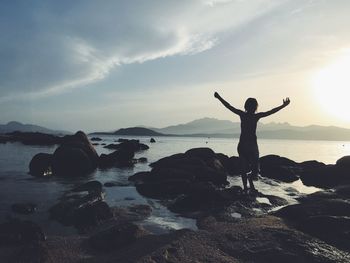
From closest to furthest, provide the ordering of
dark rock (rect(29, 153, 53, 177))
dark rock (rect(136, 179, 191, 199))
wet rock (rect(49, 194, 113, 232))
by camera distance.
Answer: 1. wet rock (rect(49, 194, 113, 232))
2. dark rock (rect(136, 179, 191, 199))
3. dark rock (rect(29, 153, 53, 177))

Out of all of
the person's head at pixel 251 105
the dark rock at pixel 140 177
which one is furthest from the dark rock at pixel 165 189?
the person's head at pixel 251 105

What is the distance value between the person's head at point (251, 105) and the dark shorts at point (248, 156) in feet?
3.26

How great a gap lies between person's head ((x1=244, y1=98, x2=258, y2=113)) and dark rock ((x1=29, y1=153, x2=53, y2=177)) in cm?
1135

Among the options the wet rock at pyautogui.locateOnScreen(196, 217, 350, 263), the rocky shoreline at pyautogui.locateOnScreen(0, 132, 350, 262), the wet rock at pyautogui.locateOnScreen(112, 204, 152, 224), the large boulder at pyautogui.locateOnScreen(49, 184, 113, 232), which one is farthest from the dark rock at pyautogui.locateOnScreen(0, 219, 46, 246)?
the wet rock at pyautogui.locateOnScreen(196, 217, 350, 263)

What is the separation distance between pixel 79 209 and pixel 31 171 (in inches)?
441

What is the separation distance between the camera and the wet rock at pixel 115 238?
6.20m

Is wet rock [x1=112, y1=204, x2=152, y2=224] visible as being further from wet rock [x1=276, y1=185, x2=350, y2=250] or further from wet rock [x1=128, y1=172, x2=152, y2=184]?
wet rock [x1=128, y1=172, x2=152, y2=184]

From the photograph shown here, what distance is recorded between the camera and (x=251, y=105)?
36.8ft

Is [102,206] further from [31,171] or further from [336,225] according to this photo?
[31,171]

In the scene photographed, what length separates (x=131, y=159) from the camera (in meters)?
28.3

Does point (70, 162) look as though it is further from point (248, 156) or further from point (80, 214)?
point (80, 214)

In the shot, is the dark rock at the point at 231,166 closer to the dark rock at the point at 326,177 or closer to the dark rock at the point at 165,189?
the dark rock at the point at 326,177

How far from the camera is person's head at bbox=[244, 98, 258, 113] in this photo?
11188mm

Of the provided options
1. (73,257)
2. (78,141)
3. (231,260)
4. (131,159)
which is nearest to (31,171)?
(78,141)
